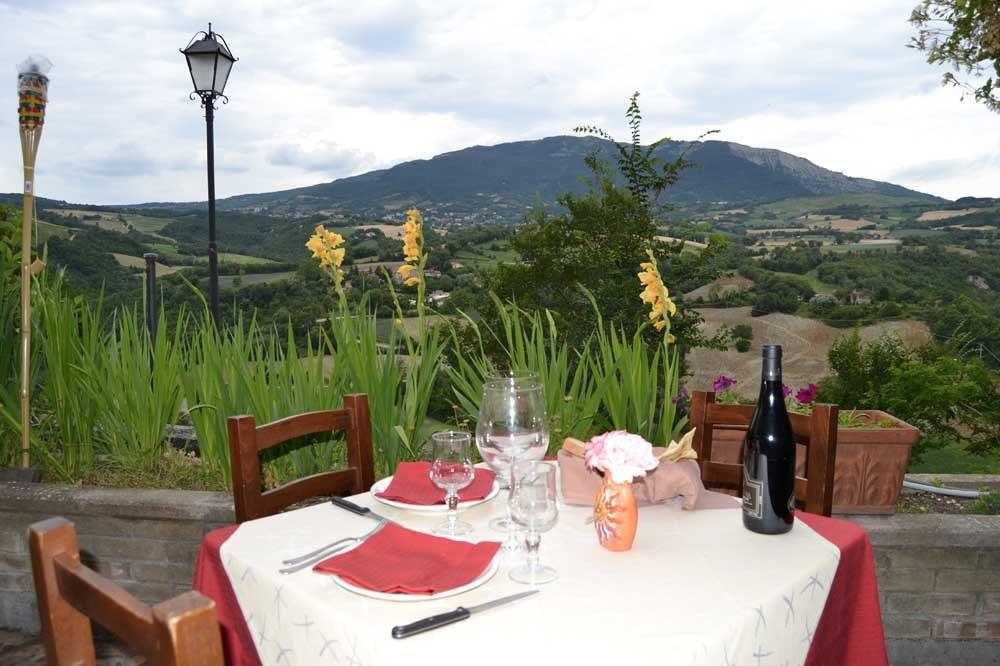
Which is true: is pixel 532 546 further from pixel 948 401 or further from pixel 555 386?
pixel 948 401

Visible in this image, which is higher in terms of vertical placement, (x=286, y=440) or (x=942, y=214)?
(x=942, y=214)

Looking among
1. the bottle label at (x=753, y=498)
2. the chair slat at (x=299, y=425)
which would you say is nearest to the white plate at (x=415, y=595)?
the bottle label at (x=753, y=498)

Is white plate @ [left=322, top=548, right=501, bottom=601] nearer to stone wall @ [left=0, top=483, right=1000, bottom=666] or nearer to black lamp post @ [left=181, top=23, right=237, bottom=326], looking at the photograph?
stone wall @ [left=0, top=483, right=1000, bottom=666]

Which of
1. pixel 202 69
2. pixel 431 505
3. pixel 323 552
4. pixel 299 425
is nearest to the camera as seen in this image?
pixel 323 552

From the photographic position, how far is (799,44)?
5344mm

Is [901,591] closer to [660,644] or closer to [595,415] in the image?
[595,415]

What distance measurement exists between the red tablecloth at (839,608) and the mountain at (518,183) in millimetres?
5731

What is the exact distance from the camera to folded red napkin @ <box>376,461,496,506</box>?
142 centimetres

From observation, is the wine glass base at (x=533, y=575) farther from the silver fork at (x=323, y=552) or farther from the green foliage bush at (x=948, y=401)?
the green foliage bush at (x=948, y=401)

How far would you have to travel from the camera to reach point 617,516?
1160 millimetres

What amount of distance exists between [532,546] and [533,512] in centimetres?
5

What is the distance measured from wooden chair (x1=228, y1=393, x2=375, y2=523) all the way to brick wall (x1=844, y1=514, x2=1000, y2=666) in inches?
59.6

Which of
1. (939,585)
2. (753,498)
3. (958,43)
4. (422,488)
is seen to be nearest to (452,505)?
(422,488)

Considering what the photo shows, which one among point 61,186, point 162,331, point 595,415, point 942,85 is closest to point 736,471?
point 595,415
